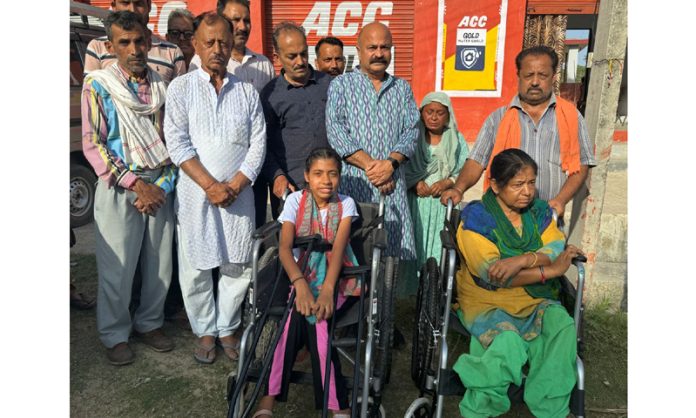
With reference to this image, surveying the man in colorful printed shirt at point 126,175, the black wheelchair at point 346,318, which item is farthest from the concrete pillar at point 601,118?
the man in colorful printed shirt at point 126,175

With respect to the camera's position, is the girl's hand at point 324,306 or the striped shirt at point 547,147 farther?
the striped shirt at point 547,147

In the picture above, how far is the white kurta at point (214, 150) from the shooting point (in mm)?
2791

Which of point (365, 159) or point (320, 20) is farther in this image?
point (320, 20)

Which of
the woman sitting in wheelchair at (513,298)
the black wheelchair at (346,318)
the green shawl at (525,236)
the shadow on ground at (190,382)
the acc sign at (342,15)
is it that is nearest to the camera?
the woman sitting in wheelchair at (513,298)

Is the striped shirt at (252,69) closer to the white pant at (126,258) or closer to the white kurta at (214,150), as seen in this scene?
the white kurta at (214,150)

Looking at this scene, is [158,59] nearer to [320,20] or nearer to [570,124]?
[570,124]

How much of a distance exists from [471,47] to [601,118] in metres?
6.39

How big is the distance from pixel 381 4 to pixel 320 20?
126 centimetres

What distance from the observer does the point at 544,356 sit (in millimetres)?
2139

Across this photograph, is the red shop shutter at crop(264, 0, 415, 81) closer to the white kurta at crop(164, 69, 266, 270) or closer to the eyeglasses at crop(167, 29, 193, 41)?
the eyeglasses at crop(167, 29, 193, 41)

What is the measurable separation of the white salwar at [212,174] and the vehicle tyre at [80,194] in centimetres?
326

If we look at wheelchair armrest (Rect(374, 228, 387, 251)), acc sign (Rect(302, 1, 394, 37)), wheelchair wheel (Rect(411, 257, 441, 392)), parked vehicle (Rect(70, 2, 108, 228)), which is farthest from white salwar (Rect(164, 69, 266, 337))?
acc sign (Rect(302, 1, 394, 37))

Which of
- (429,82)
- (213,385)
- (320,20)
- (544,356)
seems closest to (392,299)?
(544,356)

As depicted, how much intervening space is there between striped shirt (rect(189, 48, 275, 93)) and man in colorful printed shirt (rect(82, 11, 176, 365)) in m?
0.61
